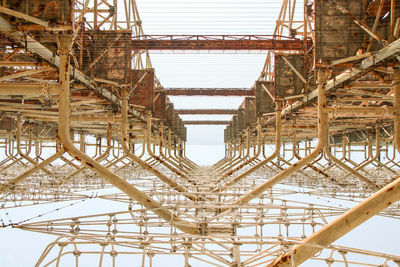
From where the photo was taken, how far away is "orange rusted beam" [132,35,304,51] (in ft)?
71.8

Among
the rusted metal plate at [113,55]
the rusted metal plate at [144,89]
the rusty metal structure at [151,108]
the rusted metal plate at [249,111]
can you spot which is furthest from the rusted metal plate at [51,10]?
the rusted metal plate at [249,111]

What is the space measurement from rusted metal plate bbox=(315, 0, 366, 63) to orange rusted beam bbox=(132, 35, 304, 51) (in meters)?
10.2

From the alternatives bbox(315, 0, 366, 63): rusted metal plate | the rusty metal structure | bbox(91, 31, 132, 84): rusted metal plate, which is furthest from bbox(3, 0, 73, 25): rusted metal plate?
bbox(315, 0, 366, 63): rusted metal plate

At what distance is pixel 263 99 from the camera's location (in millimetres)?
22422

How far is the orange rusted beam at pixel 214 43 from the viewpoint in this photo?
2189 centimetres

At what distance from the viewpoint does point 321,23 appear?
38.0 ft

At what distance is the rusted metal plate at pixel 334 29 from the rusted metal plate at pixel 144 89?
10.9m

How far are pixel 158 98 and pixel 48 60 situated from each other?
17303 mm

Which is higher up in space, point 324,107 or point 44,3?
point 44,3

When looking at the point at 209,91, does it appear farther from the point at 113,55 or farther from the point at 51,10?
the point at 51,10

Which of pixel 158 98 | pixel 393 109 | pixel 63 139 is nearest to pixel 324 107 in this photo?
pixel 393 109

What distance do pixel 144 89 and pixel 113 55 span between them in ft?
20.7

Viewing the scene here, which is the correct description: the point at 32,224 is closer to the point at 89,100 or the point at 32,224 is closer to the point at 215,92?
the point at 89,100

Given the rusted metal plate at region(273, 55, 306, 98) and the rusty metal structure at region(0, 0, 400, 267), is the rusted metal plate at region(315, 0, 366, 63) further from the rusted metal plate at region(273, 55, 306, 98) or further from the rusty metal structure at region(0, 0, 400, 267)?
the rusted metal plate at region(273, 55, 306, 98)
